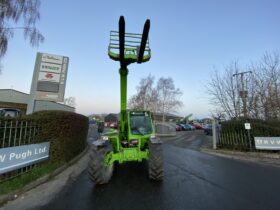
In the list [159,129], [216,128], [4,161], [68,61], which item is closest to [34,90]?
[68,61]

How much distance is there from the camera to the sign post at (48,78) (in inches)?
480

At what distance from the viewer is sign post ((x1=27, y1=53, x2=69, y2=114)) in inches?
480

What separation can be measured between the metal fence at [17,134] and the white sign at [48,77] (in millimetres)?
6329

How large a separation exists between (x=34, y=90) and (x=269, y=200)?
12.1 metres

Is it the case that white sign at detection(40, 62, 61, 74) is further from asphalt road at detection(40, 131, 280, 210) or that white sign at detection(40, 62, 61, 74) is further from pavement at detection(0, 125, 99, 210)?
asphalt road at detection(40, 131, 280, 210)

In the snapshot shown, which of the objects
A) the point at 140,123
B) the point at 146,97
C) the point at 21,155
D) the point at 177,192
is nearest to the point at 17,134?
the point at 21,155

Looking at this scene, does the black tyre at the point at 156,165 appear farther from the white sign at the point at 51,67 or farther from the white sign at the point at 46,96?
the white sign at the point at 51,67

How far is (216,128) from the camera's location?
607 inches

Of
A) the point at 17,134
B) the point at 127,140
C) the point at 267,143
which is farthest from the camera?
the point at 267,143

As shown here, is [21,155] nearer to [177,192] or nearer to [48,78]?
[177,192]

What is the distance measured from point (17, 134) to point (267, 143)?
12.4m

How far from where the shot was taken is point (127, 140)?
7742 millimetres

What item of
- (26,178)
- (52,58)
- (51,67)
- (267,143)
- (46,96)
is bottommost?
(26,178)

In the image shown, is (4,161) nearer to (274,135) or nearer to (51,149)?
(51,149)
